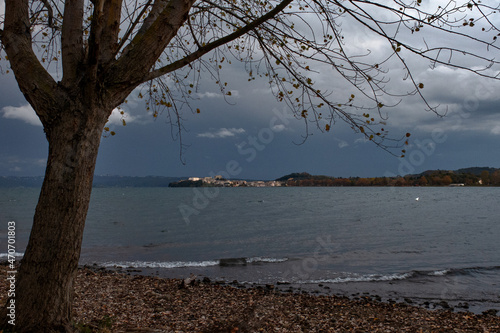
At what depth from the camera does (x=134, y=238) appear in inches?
1166

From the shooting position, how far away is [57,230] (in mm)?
4254

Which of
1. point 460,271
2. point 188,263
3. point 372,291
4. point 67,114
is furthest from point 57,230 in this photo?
point 460,271

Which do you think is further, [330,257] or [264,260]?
[330,257]

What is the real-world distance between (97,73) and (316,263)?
56.6 ft

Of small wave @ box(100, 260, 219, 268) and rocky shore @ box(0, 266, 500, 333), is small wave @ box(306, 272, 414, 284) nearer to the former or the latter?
rocky shore @ box(0, 266, 500, 333)

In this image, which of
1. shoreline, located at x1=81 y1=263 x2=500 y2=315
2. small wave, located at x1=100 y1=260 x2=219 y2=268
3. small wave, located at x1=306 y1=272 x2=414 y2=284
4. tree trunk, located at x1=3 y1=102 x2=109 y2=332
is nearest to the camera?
tree trunk, located at x1=3 y1=102 x2=109 y2=332

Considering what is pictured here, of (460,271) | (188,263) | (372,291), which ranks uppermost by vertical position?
(372,291)

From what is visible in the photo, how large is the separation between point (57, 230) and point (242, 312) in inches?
252

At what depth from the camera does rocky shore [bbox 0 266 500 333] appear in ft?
26.6

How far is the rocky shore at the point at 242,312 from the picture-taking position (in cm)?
809

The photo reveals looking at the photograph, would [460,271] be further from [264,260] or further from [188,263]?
[188,263]

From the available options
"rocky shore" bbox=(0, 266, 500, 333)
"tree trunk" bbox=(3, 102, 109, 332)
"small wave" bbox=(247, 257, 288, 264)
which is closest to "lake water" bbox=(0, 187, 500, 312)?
"small wave" bbox=(247, 257, 288, 264)

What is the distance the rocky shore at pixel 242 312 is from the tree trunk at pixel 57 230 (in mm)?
1871

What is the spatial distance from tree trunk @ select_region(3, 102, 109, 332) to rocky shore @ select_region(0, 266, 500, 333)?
1.87m
